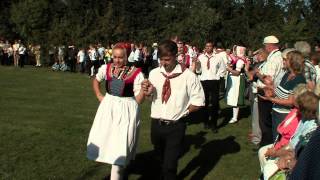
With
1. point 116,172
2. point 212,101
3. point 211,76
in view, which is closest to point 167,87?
point 116,172

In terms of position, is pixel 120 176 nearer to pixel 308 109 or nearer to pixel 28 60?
pixel 308 109

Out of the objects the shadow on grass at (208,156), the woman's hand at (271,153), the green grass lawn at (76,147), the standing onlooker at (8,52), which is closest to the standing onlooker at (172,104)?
the woman's hand at (271,153)

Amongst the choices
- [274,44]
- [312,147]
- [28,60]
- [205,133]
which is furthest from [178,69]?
[28,60]

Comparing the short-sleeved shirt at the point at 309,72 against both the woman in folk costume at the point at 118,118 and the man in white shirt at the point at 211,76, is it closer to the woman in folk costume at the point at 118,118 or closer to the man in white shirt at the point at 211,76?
the woman in folk costume at the point at 118,118

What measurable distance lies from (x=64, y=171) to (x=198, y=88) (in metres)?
2.69

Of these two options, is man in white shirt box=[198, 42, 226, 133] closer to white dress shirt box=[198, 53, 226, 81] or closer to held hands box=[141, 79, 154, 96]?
white dress shirt box=[198, 53, 226, 81]

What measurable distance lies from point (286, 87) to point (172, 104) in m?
2.02

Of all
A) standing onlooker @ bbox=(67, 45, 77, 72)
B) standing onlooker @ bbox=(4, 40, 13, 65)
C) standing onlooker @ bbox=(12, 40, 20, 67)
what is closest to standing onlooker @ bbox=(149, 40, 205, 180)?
standing onlooker @ bbox=(67, 45, 77, 72)

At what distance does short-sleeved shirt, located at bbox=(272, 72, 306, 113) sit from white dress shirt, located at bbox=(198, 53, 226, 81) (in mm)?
4273

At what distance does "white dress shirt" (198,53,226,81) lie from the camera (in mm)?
12156

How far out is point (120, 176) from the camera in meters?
6.79

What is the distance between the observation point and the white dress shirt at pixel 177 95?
22.0 feet

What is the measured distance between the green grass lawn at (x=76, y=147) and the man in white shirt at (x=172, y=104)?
1325 mm

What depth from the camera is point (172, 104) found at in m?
6.70
